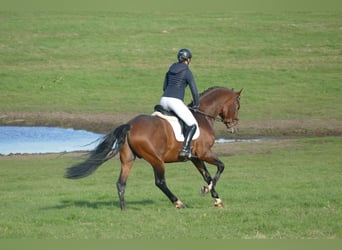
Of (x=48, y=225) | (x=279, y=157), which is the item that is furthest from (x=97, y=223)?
(x=279, y=157)

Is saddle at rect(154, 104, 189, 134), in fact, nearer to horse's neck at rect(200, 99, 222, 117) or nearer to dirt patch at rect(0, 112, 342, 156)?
horse's neck at rect(200, 99, 222, 117)

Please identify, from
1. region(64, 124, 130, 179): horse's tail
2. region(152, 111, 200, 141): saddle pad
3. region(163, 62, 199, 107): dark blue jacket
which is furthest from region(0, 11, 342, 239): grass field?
region(163, 62, 199, 107): dark blue jacket

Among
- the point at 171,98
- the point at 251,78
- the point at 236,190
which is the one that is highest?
the point at 171,98

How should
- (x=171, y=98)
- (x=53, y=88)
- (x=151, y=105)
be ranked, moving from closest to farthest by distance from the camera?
(x=171, y=98), (x=151, y=105), (x=53, y=88)

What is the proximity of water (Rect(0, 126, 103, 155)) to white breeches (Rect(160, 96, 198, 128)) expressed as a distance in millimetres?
13292

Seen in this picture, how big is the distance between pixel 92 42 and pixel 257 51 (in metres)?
10.4

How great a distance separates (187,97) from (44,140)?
A: 11.8 metres

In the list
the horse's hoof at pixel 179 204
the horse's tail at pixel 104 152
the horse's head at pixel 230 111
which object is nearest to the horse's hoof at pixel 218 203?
the horse's hoof at pixel 179 204

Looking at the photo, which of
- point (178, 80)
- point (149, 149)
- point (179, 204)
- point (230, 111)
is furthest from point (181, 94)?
point (179, 204)

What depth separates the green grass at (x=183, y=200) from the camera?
49.8 ft

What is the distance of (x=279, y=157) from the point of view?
27.9 metres

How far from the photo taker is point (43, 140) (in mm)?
34844

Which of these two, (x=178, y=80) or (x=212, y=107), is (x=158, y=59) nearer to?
(x=212, y=107)

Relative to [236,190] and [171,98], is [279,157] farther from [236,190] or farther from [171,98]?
[171,98]
